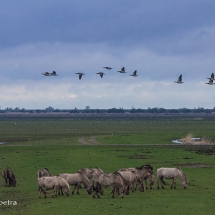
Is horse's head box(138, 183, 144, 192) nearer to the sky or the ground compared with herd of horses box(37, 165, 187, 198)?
nearer to the ground

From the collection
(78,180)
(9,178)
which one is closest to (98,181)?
(78,180)

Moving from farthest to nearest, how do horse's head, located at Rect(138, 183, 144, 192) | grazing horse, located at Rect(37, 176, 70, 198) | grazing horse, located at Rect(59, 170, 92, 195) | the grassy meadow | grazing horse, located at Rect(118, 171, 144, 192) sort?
horse's head, located at Rect(138, 183, 144, 192) < grazing horse, located at Rect(118, 171, 144, 192) < grazing horse, located at Rect(59, 170, 92, 195) < grazing horse, located at Rect(37, 176, 70, 198) < the grassy meadow

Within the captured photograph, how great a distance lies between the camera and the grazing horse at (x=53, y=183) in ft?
91.4

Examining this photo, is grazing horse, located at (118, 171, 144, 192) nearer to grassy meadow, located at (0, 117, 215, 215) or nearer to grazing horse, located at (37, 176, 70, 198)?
grassy meadow, located at (0, 117, 215, 215)

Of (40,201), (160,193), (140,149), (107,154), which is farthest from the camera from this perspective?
(140,149)

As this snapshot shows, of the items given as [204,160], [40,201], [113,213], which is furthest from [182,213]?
[204,160]

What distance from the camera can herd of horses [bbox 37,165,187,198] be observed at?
28062 mm

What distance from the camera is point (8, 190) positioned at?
3042cm

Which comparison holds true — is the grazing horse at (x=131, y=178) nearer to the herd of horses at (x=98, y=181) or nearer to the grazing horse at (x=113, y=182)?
the herd of horses at (x=98, y=181)

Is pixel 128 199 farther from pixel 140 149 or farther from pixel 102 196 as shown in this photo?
pixel 140 149

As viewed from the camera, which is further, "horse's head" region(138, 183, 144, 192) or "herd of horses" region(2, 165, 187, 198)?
"horse's head" region(138, 183, 144, 192)

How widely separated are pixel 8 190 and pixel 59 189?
3.42 meters

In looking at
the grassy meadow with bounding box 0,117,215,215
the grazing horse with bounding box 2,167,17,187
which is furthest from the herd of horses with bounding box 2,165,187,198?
the grassy meadow with bounding box 0,117,215,215

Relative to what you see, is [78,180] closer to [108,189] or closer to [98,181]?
[98,181]
